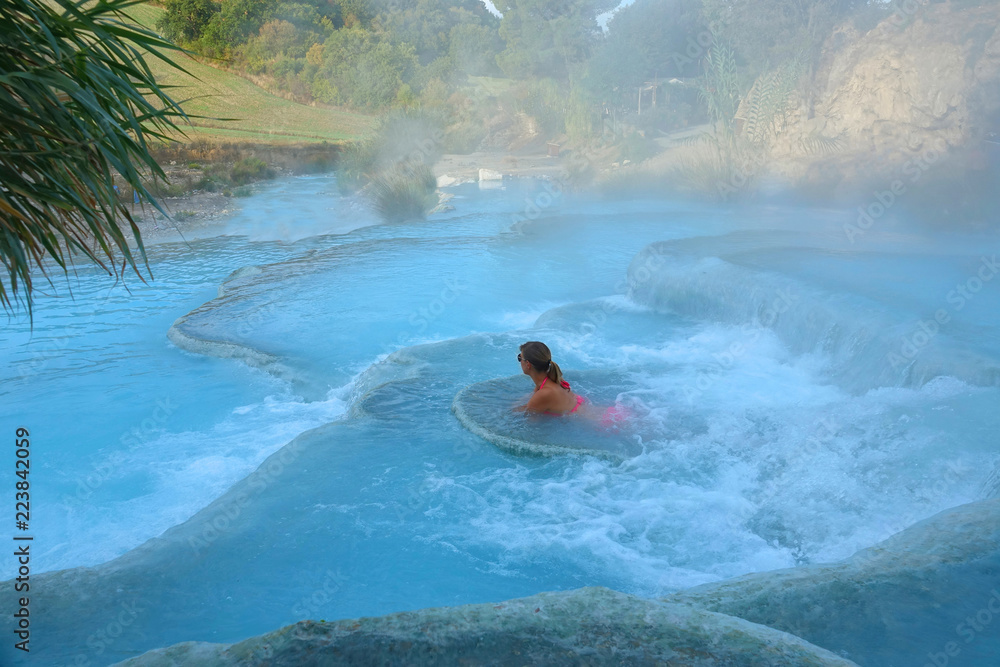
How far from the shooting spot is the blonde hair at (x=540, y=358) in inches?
152

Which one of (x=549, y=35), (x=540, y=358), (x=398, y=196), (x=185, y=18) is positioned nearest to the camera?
(x=540, y=358)

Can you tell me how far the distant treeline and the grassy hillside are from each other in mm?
494

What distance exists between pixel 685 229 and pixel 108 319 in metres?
7.41

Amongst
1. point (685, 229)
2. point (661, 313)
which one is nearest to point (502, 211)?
point (685, 229)

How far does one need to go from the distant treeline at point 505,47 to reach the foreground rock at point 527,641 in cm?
1398

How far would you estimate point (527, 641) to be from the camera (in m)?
1.66

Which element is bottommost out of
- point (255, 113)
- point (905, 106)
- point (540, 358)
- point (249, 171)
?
point (540, 358)

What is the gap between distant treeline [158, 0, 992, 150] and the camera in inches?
678

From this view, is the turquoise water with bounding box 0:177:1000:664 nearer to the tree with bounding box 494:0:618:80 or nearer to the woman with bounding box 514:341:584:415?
the woman with bounding box 514:341:584:415

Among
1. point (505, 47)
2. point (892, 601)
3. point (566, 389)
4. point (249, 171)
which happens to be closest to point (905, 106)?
point (566, 389)

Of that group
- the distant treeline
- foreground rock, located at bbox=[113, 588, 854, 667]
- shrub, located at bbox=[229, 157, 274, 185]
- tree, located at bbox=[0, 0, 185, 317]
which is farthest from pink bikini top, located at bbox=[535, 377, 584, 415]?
shrub, located at bbox=[229, 157, 274, 185]

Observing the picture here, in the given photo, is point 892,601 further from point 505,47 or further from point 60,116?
point 505,47

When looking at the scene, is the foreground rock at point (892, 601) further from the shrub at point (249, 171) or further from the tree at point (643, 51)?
the tree at point (643, 51)

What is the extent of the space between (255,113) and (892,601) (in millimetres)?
18781
